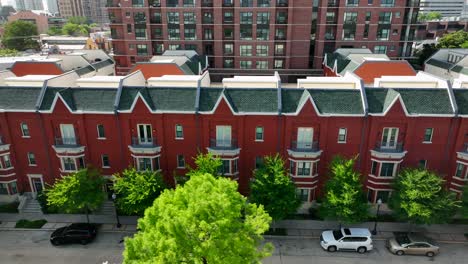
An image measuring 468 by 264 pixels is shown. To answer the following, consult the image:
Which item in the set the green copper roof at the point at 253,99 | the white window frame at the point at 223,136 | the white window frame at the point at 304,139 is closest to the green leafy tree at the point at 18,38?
the white window frame at the point at 223,136

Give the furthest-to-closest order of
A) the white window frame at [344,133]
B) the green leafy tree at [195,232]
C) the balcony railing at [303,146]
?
the balcony railing at [303,146]
the white window frame at [344,133]
the green leafy tree at [195,232]

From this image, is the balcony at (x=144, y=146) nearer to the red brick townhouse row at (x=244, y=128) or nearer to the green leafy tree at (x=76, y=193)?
the red brick townhouse row at (x=244, y=128)

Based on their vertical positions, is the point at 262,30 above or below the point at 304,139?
above

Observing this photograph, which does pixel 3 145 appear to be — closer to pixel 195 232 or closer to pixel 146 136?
pixel 146 136

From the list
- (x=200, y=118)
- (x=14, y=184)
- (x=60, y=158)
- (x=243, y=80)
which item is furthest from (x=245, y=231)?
(x=14, y=184)

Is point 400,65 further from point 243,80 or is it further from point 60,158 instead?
point 60,158

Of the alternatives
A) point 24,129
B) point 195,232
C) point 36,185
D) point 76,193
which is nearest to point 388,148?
point 195,232
